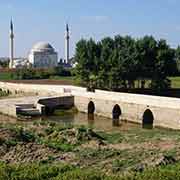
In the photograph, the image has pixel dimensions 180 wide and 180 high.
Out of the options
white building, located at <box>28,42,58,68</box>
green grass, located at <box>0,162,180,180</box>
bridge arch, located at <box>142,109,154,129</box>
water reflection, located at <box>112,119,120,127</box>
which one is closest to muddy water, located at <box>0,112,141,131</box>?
water reflection, located at <box>112,119,120,127</box>

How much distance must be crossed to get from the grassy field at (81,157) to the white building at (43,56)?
13337 centimetres

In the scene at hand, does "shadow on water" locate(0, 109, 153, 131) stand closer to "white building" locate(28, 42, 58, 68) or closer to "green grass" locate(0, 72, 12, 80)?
"green grass" locate(0, 72, 12, 80)

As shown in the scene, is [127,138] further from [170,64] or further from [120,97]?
[170,64]

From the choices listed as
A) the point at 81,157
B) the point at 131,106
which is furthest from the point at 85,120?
the point at 81,157

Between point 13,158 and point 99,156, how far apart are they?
10.7ft

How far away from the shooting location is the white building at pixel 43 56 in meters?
160

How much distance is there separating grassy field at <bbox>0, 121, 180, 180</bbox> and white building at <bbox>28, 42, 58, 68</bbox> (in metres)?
133

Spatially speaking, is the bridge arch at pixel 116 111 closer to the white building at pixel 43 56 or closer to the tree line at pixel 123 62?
the tree line at pixel 123 62

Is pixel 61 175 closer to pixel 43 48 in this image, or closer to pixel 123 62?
pixel 123 62

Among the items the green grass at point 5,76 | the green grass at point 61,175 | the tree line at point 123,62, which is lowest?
the green grass at point 61,175

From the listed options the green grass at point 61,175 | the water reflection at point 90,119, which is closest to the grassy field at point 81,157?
the green grass at point 61,175

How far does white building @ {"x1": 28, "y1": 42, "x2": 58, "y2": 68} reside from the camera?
524 feet

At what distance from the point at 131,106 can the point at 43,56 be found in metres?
118

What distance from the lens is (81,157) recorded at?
18859 mm
